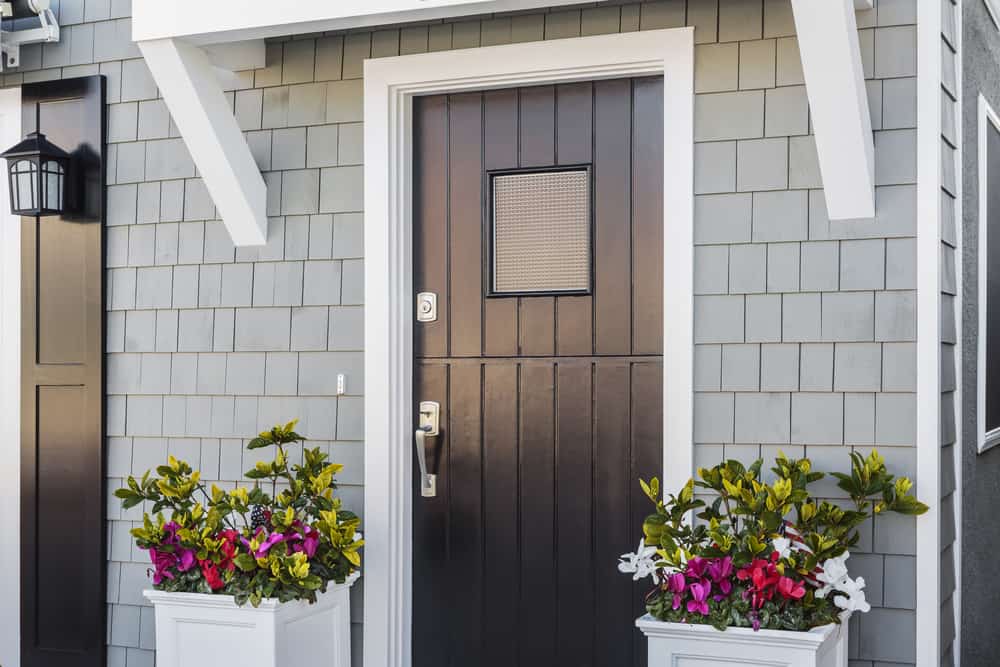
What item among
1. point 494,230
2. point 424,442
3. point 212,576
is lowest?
point 212,576

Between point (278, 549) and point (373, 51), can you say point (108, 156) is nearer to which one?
point (373, 51)

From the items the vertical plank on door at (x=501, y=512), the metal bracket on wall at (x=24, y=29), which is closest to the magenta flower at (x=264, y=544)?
the vertical plank on door at (x=501, y=512)

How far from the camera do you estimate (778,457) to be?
3398 mm

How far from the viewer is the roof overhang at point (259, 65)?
316 cm

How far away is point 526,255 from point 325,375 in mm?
786

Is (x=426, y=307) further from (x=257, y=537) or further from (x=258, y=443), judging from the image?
(x=257, y=537)

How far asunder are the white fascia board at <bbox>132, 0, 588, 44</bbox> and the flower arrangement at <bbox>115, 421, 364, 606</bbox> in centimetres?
125

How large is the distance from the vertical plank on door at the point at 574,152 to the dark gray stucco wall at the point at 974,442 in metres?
1.18

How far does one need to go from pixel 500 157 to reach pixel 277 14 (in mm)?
834

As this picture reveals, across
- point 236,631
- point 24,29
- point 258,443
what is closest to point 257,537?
point 236,631

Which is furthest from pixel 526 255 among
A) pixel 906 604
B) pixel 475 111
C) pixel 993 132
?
pixel 993 132

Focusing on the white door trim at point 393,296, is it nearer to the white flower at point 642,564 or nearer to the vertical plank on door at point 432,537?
the vertical plank on door at point 432,537

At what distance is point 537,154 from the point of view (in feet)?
12.5

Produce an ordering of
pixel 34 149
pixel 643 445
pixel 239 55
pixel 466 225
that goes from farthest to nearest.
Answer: pixel 34 149, pixel 239 55, pixel 466 225, pixel 643 445
